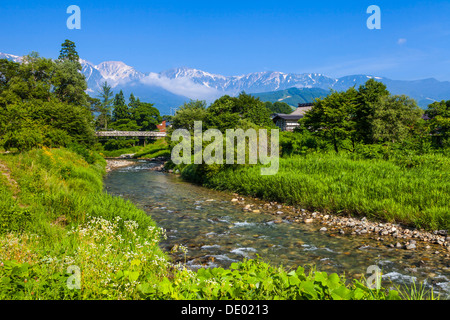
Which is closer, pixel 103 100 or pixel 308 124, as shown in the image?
pixel 308 124

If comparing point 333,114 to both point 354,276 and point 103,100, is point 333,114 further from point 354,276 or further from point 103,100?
point 103,100

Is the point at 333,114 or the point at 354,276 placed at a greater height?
the point at 333,114

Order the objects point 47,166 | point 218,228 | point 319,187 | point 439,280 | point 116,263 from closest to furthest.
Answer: point 116,263, point 439,280, point 218,228, point 319,187, point 47,166

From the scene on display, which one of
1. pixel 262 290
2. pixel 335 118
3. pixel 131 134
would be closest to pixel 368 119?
pixel 335 118

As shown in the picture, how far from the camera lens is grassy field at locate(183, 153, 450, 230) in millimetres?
12500

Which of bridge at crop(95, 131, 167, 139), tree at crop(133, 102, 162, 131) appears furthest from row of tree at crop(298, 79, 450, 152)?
tree at crop(133, 102, 162, 131)

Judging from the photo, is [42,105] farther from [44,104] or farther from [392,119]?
[392,119]

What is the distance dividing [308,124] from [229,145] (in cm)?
789

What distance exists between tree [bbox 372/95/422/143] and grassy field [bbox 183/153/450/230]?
570cm

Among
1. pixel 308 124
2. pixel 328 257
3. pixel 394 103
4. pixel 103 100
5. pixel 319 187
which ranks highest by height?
pixel 103 100

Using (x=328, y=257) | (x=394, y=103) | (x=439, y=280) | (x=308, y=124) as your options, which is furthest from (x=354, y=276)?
(x=394, y=103)

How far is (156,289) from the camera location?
460cm

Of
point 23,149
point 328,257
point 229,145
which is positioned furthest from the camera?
point 229,145

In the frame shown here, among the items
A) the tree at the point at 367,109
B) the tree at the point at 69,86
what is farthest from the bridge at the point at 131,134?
the tree at the point at 367,109
